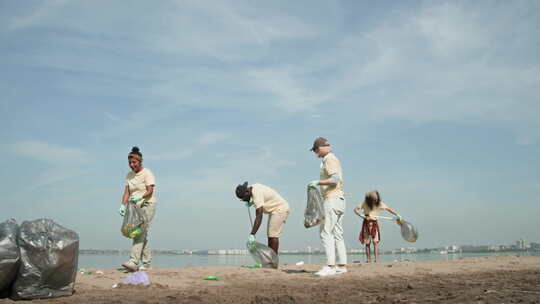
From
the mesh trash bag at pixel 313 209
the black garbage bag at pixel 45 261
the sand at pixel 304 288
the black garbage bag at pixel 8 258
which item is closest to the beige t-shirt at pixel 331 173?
the mesh trash bag at pixel 313 209

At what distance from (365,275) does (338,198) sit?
130cm

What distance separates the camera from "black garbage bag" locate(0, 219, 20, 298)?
14.9 feet

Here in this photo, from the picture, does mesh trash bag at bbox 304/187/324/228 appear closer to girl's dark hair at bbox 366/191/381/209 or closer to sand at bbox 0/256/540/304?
sand at bbox 0/256/540/304

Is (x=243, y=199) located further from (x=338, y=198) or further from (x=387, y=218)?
(x=387, y=218)

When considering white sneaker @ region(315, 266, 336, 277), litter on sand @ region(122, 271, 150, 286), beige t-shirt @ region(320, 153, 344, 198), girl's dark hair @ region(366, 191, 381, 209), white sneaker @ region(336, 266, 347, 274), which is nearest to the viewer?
litter on sand @ region(122, 271, 150, 286)

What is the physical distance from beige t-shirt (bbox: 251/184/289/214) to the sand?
4.14 ft

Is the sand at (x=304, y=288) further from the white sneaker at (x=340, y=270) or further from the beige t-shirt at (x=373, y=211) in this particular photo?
the beige t-shirt at (x=373, y=211)

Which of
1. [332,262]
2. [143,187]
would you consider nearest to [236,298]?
[332,262]

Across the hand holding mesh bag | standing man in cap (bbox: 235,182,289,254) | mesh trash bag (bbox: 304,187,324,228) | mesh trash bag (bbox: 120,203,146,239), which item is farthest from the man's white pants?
the hand holding mesh bag

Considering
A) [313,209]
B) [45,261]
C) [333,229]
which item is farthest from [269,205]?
[45,261]

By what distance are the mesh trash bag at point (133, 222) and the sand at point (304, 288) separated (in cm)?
68

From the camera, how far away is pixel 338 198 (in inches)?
286

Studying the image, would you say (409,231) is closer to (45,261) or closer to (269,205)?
(269,205)

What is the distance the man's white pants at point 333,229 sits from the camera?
718 cm
